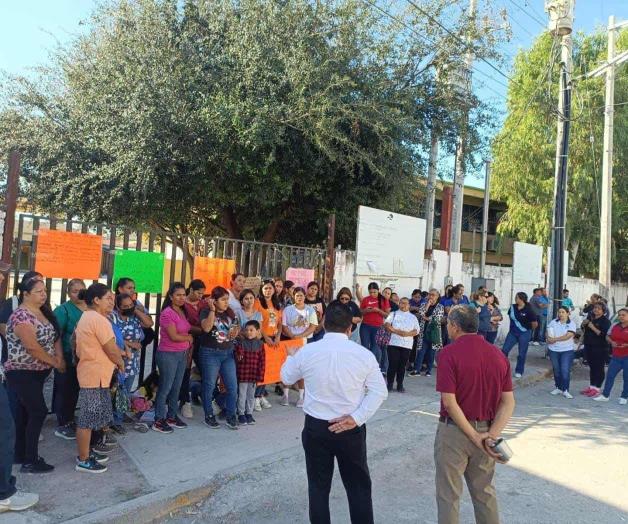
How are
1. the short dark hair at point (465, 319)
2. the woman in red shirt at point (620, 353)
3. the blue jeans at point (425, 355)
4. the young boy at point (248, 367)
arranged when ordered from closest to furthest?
the short dark hair at point (465, 319), the young boy at point (248, 367), the woman in red shirt at point (620, 353), the blue jeans at point (425, 355)

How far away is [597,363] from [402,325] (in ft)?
13.3

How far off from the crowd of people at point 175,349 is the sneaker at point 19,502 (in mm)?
91

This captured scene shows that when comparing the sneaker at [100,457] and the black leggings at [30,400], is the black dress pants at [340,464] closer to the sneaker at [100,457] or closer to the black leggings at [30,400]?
the sneaker at [100,457]

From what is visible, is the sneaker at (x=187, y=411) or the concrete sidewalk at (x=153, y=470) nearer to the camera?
the concrete sidewalk at (x=153, y=470)

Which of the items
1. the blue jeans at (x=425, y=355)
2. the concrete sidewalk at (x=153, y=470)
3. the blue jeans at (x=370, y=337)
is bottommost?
the concrete sidewalk at (x=153, y=470)

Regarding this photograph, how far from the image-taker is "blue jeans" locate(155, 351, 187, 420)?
6.16 meters

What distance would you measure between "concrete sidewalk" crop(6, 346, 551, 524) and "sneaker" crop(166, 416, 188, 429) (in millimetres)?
100

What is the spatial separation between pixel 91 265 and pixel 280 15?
693 cm

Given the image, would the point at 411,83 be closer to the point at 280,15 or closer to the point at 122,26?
the point at 280,15

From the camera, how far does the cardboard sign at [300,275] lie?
9859 mm

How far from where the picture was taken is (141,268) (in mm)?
7137

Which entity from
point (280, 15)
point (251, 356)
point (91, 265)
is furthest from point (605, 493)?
point (280, 15)

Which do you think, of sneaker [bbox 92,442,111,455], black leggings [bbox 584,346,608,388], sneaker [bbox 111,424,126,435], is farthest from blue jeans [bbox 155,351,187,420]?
black leggings [bbox 584,346,608,388]

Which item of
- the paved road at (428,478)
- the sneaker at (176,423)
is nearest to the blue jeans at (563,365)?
the paved road at (428,478)
